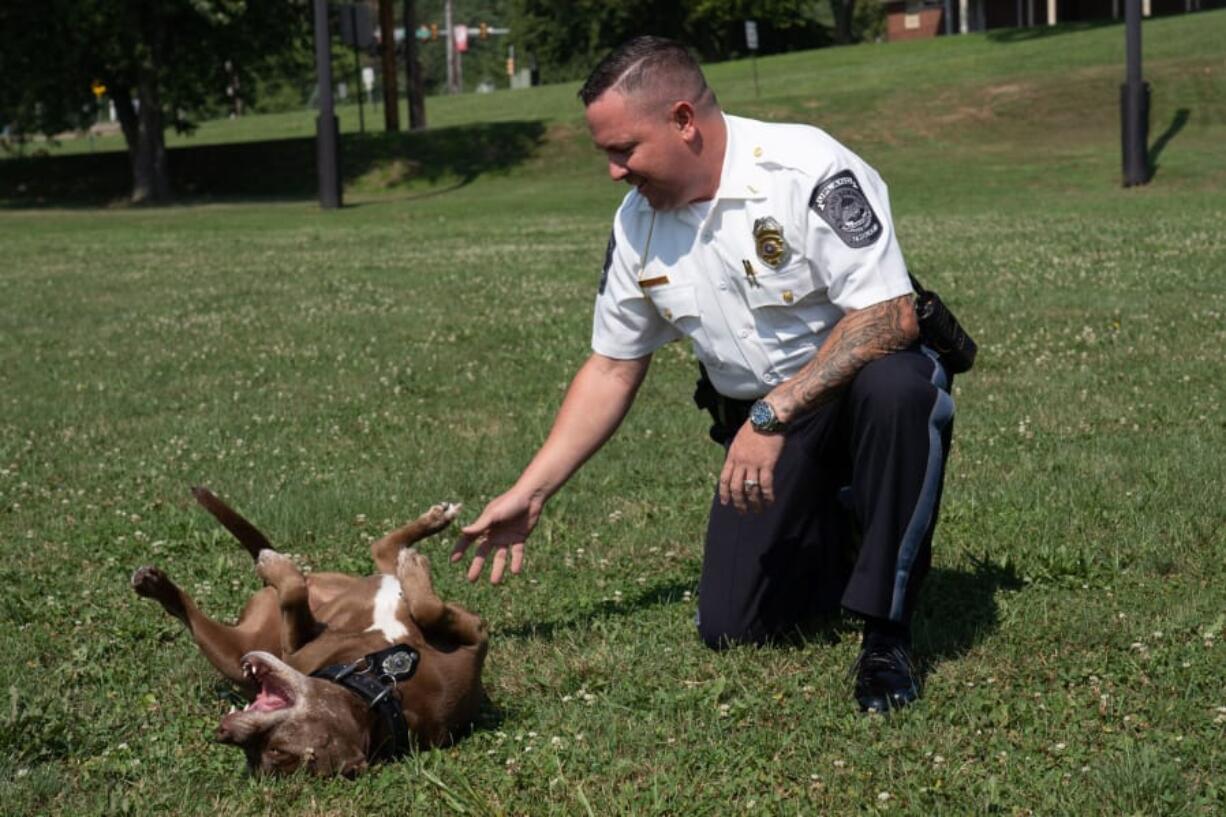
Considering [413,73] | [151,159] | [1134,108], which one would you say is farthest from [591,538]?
[413,73]

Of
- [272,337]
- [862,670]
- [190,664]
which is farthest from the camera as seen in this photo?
[272,337]

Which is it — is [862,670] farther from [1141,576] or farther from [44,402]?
[44,402]

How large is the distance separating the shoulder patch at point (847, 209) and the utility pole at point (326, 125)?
2352cm

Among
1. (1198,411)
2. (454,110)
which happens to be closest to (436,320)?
(1198,411)

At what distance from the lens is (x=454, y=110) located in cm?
5719

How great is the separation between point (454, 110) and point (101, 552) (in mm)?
52150

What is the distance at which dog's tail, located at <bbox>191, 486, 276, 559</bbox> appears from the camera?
4.86 metres

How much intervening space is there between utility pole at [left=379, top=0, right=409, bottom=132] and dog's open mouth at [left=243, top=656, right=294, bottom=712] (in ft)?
128

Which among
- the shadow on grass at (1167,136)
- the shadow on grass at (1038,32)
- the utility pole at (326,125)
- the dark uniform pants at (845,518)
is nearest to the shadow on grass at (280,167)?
the utility pole at (326,125)

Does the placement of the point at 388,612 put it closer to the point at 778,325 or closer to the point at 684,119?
the point at 778,325

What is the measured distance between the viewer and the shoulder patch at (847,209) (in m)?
4.42

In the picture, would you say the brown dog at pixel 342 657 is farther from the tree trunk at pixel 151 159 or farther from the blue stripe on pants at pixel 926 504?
the tree trunk at pixel 151 159

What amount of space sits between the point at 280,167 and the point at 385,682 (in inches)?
1401

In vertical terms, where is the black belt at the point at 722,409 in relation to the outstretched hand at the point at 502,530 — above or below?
above
